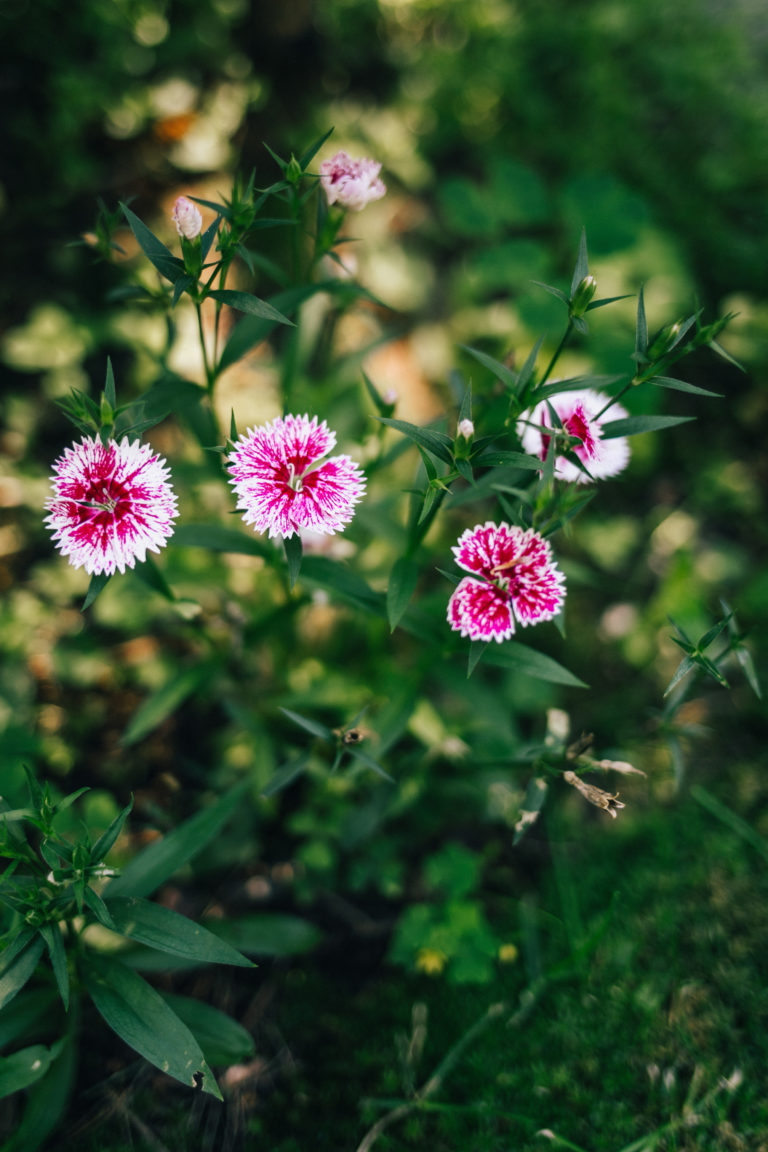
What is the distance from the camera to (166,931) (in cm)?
120

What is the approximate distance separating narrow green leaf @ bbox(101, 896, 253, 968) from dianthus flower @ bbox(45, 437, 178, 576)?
0.60 m

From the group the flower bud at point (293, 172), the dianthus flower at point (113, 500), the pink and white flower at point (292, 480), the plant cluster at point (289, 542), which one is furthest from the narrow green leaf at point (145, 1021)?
the flower bud at point (293, 172)

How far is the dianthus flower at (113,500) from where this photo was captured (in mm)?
1115

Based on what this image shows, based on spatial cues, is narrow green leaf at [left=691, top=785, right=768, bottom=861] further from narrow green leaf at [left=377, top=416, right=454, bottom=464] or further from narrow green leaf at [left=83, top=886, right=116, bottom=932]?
narrow green leaf at [left=83, top=886, right=116, bottom=932]

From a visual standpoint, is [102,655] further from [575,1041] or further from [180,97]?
[180,97]

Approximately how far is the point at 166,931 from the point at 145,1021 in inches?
6.8

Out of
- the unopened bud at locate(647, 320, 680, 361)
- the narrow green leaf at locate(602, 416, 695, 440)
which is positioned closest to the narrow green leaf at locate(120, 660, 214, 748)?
the narrow green leaf at locate(602, 416, 695, 440)

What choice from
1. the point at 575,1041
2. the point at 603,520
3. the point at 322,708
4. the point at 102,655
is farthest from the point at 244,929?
the point at 603,520

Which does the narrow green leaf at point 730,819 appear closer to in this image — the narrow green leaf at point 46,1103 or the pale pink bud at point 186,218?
the narrow green leaf at point 46,1103

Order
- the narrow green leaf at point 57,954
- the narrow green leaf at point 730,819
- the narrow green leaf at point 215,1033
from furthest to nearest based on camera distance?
the narrow green leaf at point 730,819 < the narrow green leaf at point 215,1033 < the narrow green leaf at point 57,954

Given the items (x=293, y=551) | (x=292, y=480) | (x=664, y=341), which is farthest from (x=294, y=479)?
(x=664, y=341)

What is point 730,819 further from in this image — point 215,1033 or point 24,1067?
point 24,1067

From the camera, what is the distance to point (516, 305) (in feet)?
8.23

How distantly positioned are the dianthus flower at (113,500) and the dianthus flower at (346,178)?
0.59 metres
